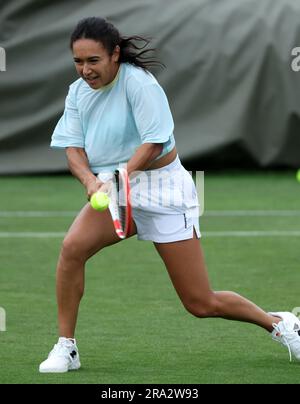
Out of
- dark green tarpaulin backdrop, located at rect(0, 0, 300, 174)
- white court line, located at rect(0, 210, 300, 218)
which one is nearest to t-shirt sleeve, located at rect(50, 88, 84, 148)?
white court line, located at rect(0, 210, 300, 218)

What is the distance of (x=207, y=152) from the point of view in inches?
696

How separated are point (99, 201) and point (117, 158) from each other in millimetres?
584

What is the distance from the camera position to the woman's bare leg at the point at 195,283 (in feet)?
23.1

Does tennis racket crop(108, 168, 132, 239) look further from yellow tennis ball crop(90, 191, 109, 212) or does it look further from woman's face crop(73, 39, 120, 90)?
woman's face crop(73, 39, 120, 90)

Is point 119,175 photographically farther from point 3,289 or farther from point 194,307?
point 3,289

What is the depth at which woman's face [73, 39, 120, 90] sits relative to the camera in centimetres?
683

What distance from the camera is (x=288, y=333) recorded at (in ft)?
24.2

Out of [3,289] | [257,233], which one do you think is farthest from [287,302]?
[257,233]

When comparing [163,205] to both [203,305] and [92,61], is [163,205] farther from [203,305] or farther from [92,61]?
[92,61]

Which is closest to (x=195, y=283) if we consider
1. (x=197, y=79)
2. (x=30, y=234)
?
(x=30, y=234)

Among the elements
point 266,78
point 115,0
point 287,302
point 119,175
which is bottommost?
point 287,302

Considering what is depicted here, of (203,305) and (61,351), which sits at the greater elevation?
(203,305)

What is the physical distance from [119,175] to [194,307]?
3.10 feet

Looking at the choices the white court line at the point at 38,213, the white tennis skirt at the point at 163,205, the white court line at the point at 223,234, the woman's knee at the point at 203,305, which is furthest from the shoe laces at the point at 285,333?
the white court line at the point at 38,213
